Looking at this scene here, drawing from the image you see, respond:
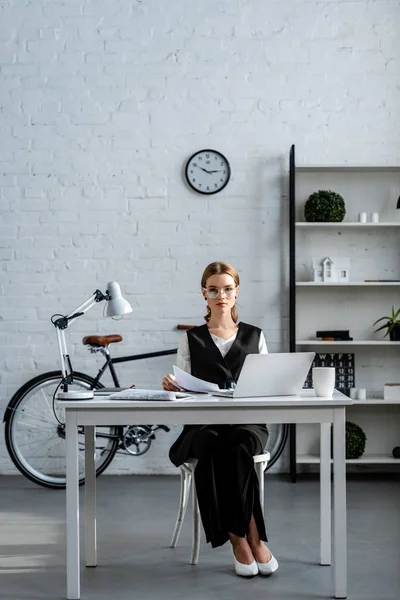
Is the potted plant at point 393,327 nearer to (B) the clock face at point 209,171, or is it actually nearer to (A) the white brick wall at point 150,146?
(A) the white brick wall at point 150,146

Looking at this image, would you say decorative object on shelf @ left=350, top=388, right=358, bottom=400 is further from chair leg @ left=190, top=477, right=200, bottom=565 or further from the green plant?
chair leg @ left=190, top=477, right=200, bottom=565

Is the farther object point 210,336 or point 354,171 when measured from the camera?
point 354,171

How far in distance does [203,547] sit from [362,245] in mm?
2533

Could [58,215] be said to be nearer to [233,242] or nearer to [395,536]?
[233,242]

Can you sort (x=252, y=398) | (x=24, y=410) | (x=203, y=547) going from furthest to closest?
(x=24, y=410), (x=203, y=547), (x=252, y=398)

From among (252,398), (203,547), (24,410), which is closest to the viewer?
(252,398)

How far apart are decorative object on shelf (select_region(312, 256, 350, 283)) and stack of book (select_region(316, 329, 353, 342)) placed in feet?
1.05

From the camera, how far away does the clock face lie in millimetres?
5410

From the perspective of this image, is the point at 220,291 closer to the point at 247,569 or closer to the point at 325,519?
the point at 325,519

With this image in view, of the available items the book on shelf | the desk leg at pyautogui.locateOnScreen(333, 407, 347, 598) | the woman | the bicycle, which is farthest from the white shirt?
the book on shelf

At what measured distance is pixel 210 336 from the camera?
143 inches

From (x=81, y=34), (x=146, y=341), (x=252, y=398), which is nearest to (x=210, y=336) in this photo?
(x=252, y=398)

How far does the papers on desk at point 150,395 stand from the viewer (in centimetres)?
289

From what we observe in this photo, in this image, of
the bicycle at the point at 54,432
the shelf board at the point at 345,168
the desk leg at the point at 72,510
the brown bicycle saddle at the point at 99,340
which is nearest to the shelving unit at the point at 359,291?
the shelf board at the point at 345,168
